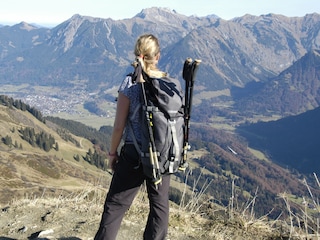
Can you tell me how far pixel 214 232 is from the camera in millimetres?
6355

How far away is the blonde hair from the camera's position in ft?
15.6

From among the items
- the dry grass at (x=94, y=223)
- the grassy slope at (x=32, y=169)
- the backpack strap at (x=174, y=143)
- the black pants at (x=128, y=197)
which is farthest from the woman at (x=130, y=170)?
the grassy slope at (x=32, y=169)

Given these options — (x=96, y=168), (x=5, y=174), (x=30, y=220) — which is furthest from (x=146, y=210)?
(x=96, y=168)

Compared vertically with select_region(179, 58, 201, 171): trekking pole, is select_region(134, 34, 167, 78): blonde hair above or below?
above

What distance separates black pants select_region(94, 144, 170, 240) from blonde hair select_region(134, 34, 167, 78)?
3.18 feet

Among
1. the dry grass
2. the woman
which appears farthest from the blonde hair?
the dry grass

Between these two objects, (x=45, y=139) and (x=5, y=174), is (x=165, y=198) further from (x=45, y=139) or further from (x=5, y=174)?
(x=45, y=139)

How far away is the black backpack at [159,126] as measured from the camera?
454 centimetres

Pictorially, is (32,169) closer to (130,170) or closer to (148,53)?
(130,170)

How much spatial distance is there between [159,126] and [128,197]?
111 cm

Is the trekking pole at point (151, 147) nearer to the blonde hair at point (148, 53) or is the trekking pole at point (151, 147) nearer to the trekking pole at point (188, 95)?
the blonde hair at point (148, 53)

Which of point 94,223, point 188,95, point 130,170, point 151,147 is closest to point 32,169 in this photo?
point 94,223

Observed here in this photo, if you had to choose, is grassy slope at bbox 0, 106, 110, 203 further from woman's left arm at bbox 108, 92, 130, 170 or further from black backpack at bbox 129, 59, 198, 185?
black backpack at bbox 129, 59, 198, 185

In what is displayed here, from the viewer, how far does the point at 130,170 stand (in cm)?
482
